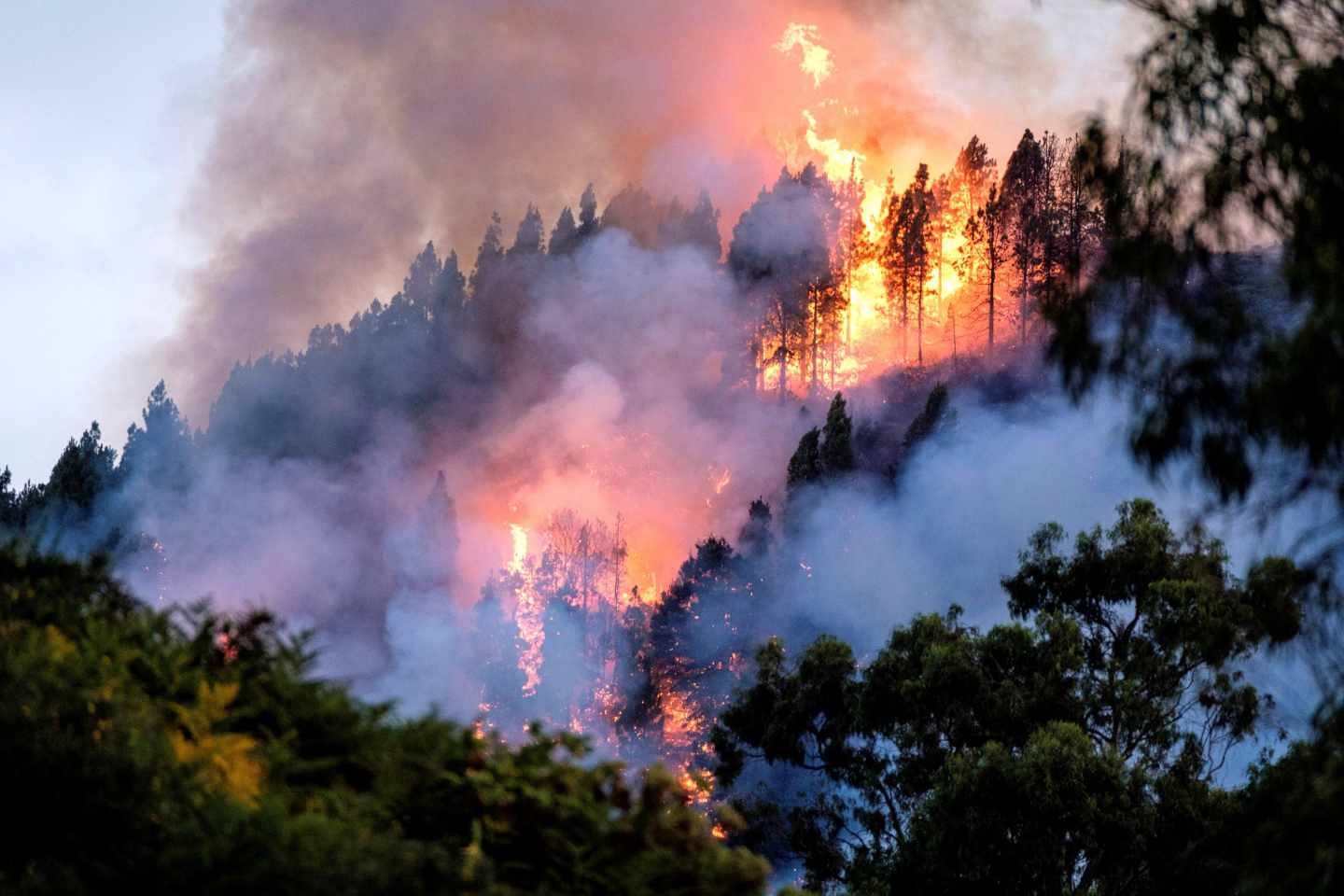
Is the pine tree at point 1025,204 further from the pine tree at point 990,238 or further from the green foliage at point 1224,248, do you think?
the green foliage at point 1224,248

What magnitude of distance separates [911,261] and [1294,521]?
120ft

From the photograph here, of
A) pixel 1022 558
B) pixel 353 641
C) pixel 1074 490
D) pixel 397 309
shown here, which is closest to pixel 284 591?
pixel 353 641

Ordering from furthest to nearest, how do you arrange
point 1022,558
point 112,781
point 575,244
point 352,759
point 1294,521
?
point 575,244, point 1294,521, point 1022,558, point 352,759, point 112,781

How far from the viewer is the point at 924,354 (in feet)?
250

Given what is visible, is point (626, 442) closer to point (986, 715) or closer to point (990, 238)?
point (990, 238)

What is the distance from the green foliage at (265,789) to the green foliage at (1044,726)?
10.6m

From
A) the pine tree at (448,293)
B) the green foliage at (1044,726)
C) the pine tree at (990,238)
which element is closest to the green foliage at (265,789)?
the green foliage at (1044,726)

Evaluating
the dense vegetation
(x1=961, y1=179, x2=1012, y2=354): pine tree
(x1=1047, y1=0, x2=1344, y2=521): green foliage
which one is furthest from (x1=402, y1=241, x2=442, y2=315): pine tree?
(x1=1047, y1=0, x2=1344, y2=521): green foliage

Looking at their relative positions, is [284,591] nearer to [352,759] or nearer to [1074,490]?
[1074,490]

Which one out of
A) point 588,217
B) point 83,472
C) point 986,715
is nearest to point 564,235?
point 588,217

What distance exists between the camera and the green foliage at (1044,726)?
16656mm

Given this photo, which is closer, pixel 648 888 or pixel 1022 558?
pixel 648 888

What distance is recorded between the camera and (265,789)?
5.09 m

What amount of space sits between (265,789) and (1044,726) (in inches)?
593
